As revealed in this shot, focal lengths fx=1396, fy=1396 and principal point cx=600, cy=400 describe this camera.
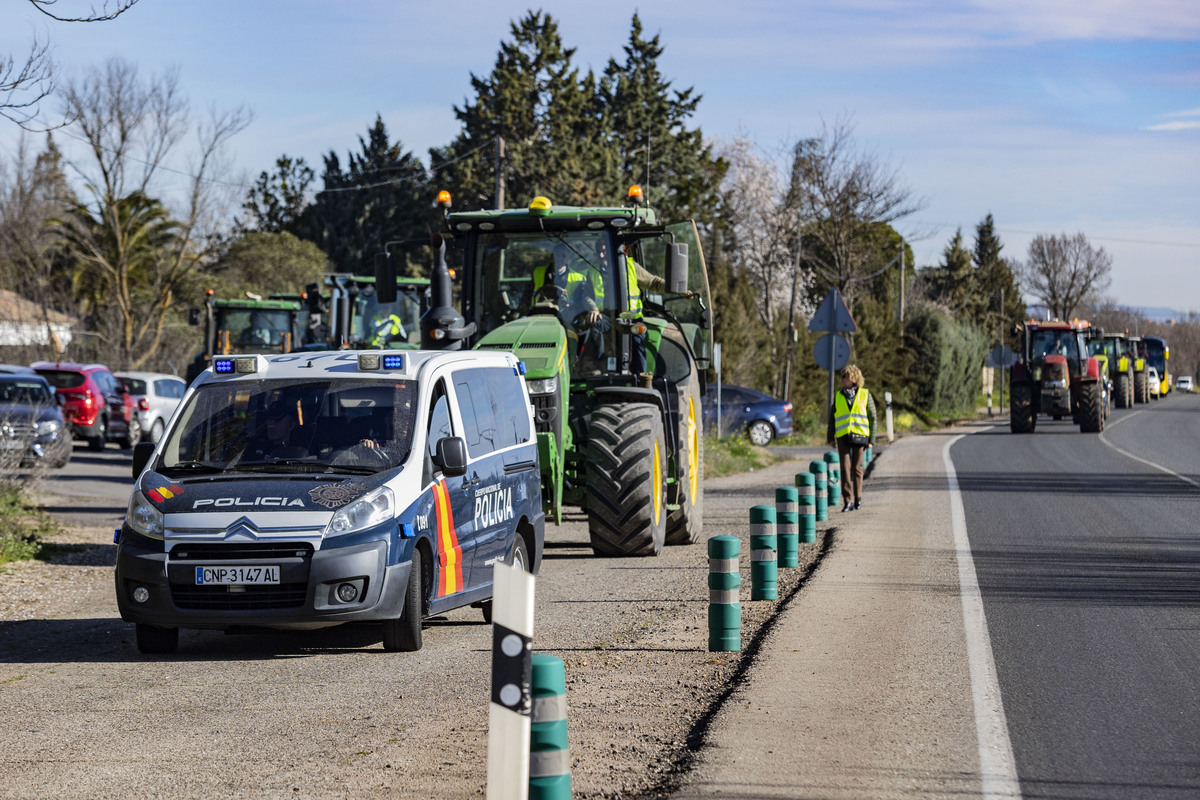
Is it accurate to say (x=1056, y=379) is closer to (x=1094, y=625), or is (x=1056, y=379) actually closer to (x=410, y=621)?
(x=1094, y=625)

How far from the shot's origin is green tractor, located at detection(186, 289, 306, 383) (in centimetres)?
2678

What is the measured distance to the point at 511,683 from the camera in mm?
4602

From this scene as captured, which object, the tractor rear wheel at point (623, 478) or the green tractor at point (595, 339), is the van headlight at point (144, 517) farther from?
the tractor rear wheel at point (623, 478)

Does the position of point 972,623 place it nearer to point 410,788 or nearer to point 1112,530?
point 410,788

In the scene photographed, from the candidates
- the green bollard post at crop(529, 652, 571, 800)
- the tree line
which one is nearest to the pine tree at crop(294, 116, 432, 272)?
the tree line

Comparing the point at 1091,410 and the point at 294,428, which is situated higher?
the point at 294,428

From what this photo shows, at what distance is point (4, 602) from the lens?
11.4 metres

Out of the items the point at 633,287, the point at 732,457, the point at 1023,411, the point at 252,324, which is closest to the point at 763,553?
the point at 633,287

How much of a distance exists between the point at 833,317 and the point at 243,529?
1539cm

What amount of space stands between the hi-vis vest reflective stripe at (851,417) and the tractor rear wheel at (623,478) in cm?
436

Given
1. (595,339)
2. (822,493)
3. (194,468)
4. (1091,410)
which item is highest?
(595,339)

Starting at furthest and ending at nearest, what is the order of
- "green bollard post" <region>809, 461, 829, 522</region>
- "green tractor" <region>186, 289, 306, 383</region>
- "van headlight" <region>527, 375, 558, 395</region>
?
"green tractor" <region>186, 289, 306, 383</region> → "green bollard post" <region>809, 461, 829, 522</region> → "van headlight" <region>527, 375, 558, 395</region>

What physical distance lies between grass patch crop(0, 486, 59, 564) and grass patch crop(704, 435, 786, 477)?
38.9 feet

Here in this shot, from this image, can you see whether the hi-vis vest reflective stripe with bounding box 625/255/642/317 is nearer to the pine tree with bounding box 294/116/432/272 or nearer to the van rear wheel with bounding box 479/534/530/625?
the van rear wheel with bounding box 479/534/530/625
